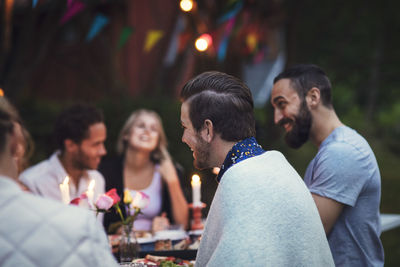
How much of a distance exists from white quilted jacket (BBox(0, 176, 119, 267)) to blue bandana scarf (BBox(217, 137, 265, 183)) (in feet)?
2.33

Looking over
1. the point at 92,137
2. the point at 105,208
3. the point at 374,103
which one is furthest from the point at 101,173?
the point at 374,103

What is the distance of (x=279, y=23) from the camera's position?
10.1 m

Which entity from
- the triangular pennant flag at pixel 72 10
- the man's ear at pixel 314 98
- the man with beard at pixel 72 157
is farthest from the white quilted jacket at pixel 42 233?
the triangular pennant flag at pixel 72 10

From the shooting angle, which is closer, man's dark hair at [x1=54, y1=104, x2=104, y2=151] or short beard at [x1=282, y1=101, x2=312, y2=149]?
short beard at [x1=282, y1=101, x2=312, y2=149]

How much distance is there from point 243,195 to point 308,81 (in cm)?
132

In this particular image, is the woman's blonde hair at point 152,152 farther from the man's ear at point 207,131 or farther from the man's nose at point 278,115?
the man's ear at point 207,131

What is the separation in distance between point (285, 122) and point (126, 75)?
7974 millimetres

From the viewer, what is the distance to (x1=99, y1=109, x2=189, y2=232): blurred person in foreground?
4.29 m

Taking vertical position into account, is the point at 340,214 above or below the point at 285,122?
below

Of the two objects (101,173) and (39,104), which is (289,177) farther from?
(39,104)

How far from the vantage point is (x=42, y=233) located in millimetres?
1328

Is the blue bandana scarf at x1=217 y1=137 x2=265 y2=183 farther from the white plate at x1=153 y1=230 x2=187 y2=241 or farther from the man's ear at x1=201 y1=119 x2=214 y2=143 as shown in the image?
the white plate at x1=153 y1=230 x2=187 y2=241

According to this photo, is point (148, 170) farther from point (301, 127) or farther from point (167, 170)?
point (301, 127)

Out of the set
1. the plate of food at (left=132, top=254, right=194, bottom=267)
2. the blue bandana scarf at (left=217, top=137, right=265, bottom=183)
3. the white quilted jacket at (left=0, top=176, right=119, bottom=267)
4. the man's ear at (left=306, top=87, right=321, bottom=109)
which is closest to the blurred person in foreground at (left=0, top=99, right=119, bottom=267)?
the white quilted jacket at (left=0, top=176, right=119, bottom=267)
